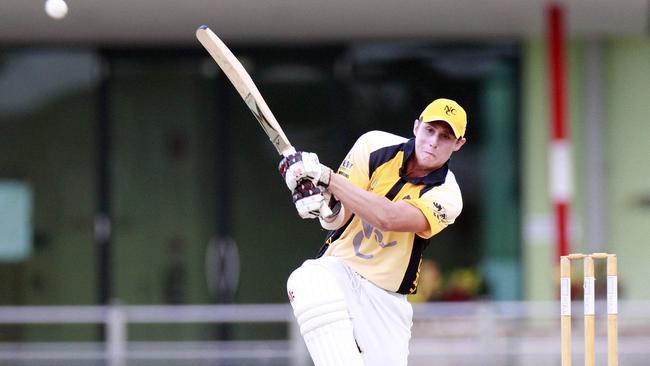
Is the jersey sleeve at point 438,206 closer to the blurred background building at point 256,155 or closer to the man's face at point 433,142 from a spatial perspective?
the man's face at point 433,142

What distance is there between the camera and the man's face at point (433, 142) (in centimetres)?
446

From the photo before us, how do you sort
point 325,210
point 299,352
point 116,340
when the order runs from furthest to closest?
point 116,340 → point 299,352 → point 325,210

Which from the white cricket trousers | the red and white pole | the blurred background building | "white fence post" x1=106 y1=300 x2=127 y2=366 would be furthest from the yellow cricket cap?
the blurred background building

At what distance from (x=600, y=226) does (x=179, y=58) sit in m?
3.50

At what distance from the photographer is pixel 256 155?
1058 centimetres

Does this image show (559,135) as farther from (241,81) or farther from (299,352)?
(241,81)

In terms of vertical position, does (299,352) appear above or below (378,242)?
above

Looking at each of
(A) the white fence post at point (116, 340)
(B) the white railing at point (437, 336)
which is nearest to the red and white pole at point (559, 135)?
(B) the white railing at point (437, 336)

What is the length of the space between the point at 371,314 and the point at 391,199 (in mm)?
393

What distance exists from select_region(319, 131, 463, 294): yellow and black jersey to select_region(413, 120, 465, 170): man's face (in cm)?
6

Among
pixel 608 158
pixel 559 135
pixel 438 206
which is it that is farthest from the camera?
pixel 608 158

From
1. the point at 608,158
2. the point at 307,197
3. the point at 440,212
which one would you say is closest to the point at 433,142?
the point at 440,212

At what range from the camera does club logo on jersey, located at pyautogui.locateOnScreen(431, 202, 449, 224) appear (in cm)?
451

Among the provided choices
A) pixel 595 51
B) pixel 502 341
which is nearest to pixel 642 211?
pixel 595 51
